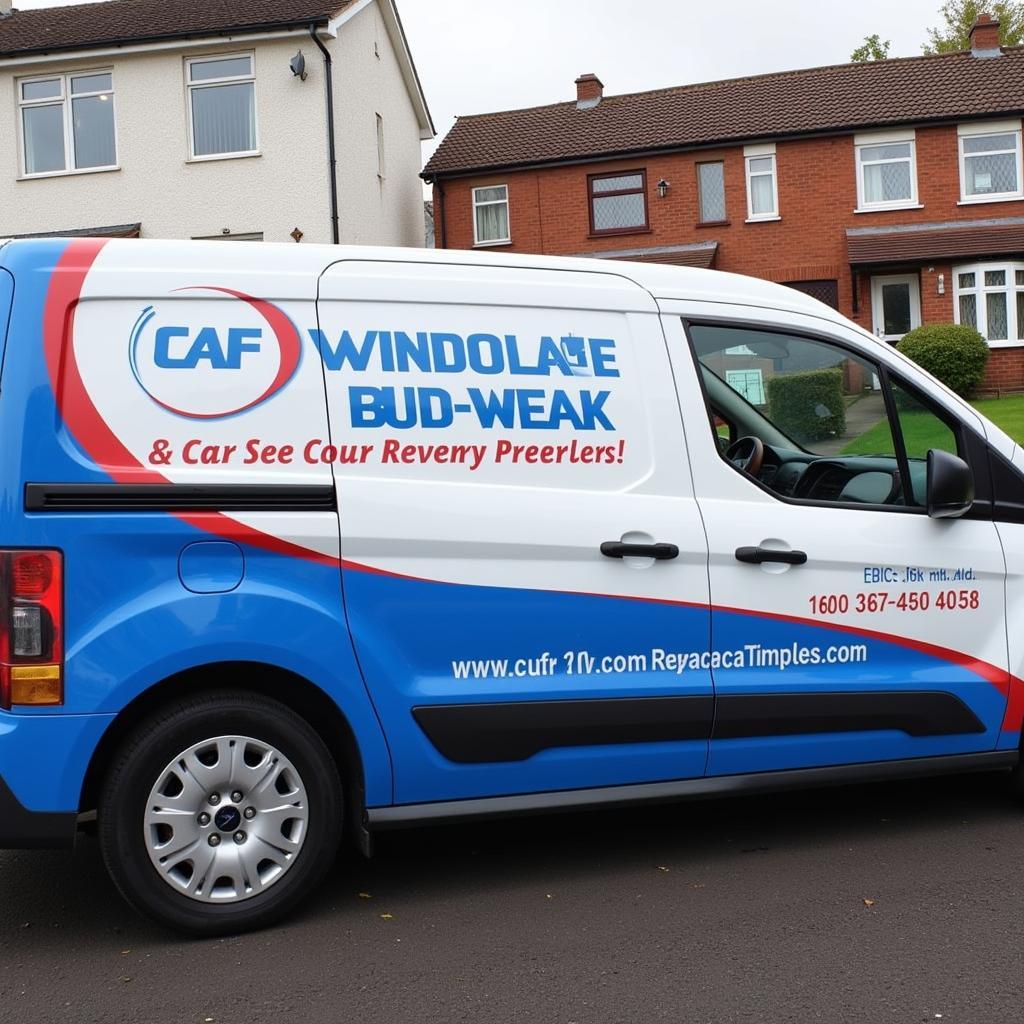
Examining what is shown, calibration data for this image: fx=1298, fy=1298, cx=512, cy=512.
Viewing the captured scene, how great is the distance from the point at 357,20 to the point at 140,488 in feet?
75.7

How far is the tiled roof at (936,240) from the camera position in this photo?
2731 centimetres

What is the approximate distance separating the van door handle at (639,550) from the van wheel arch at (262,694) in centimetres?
103

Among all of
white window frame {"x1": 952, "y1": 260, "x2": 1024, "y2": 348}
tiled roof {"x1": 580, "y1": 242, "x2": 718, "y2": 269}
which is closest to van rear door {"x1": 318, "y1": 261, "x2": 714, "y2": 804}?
tiled roof {"x1": 580, "y1": 242, "x2": 718, "y2": 269}

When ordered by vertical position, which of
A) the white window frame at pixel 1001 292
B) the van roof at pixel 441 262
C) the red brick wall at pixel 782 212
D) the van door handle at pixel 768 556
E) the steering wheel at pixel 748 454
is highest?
the red brick wall at pixel 782 212

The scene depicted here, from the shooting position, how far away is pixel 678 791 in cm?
450

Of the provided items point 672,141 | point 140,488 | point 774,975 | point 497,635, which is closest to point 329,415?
point 140,488

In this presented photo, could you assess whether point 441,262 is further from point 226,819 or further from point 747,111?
point 747,111

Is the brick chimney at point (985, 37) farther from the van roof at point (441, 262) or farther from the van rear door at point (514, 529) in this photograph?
the van rear door at point (514, 529)

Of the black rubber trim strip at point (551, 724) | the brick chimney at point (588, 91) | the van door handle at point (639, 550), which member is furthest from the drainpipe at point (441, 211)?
the black rubber trim strip at point (551, 724)

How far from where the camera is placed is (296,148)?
902 inches

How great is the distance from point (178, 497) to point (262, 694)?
0.68 meters

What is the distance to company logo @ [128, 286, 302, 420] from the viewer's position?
3979 mm

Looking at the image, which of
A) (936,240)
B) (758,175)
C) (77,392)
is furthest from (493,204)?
(77,392)

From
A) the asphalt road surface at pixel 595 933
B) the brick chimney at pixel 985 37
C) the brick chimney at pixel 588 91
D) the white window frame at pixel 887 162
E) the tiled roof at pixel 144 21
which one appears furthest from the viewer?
the brick chimney at pixel 588 91
